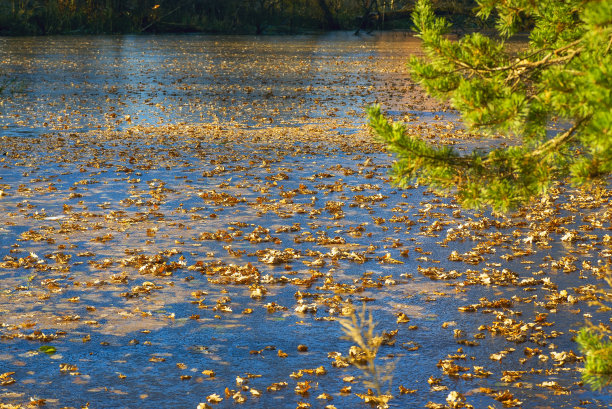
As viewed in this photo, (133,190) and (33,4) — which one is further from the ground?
(33,4)

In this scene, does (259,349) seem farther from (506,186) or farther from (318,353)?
(506,186)

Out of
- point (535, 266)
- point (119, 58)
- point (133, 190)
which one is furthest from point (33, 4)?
point (535, 266)

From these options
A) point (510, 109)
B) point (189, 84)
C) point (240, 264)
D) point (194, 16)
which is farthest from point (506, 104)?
point (194, 16)

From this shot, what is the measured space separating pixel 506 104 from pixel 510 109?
1.4 inches

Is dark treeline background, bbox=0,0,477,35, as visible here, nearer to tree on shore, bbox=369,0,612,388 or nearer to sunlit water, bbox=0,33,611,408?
sunlit water, bbox=0,33,611,408

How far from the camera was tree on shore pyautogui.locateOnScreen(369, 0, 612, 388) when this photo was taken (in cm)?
371

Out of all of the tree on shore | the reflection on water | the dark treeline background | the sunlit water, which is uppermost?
the dark treeline background

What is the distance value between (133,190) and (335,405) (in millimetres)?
7098

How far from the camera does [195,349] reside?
6.11m

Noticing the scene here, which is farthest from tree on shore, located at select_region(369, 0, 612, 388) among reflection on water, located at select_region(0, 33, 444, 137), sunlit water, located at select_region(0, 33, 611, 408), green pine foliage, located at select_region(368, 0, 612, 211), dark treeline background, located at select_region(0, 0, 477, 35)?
dark treeline background, located at select_region(0, 0, 477, 35)

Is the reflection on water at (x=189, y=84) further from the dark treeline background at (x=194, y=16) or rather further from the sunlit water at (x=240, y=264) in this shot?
the dark treeline background at (x=194, y=16)

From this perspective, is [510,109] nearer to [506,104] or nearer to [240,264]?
[506,104]

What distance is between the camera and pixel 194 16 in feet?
254

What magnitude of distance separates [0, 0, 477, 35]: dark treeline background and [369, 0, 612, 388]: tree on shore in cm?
5783
